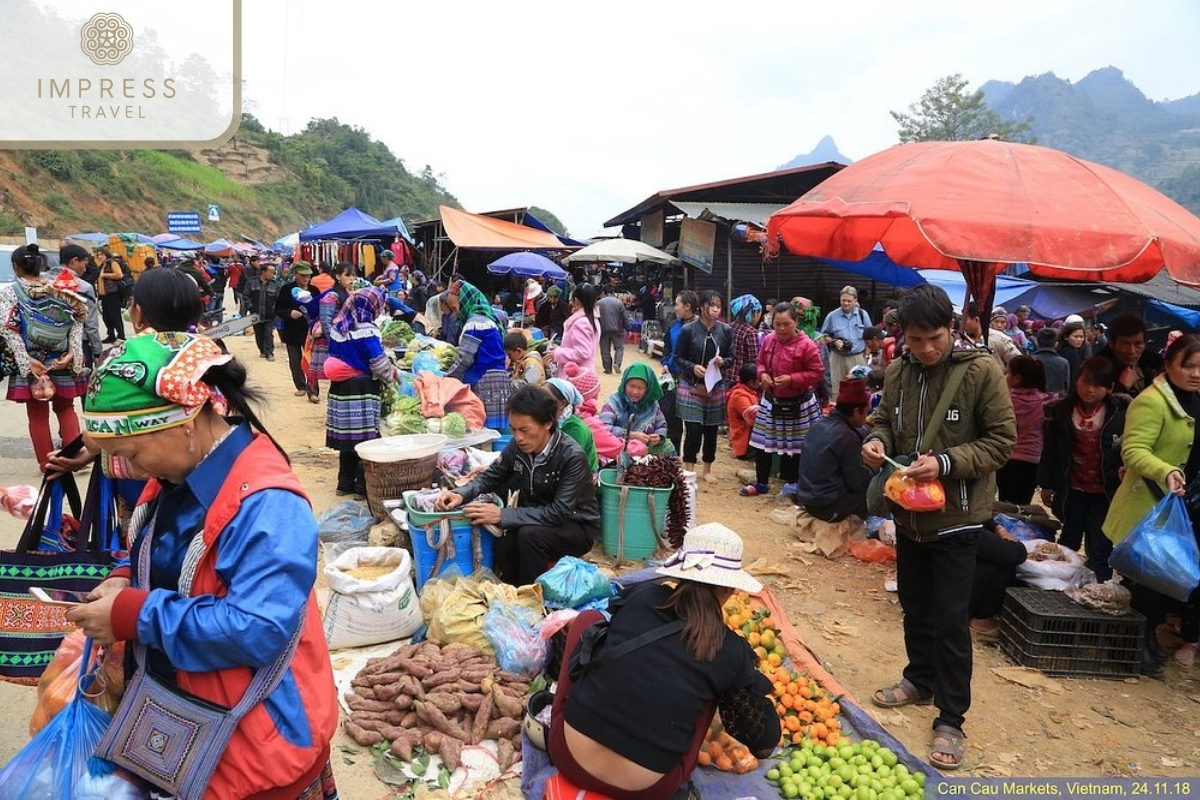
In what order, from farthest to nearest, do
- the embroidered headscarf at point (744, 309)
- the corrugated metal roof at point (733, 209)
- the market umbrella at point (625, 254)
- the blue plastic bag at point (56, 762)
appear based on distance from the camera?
the market umbrella at point (625, 254), the corrugated metal roof at point (733, 209), the embroidered headscarf at point (744, 309), the blue plastic bag at point (56, 762)

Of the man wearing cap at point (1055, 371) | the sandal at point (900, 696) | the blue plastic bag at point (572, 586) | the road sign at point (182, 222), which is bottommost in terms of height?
the sandal at point (900, 696)

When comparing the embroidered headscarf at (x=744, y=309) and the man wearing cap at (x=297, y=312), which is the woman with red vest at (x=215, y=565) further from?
the man wearing cap at (x=297, y=312)

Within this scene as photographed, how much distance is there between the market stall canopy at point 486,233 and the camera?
20.3m

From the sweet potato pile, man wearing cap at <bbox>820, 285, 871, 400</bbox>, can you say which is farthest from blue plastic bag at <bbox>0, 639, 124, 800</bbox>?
man wearing cap at <bbox>820, 285, 871, 400</bbox>

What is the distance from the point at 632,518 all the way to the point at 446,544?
1533 millimetres

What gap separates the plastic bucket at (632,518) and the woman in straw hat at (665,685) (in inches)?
109

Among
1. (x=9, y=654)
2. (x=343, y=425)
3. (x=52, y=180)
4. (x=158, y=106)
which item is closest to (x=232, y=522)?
(x=9, y=654)

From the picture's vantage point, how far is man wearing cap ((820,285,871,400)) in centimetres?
998

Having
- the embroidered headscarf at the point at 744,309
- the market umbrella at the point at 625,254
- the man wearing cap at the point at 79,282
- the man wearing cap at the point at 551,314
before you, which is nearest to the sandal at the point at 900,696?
the embroidered headscarf at the point at 744,309

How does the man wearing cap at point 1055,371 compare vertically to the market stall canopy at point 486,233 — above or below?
below

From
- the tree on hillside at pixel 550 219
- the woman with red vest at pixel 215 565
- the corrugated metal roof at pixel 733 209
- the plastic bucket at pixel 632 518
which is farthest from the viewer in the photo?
the tree on hillside at pixel 550 219

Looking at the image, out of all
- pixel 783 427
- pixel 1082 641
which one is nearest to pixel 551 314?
pixel 783 427

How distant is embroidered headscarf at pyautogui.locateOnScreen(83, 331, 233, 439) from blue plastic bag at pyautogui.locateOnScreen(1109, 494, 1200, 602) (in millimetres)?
4495

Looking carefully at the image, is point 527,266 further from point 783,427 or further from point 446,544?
point 446,544
